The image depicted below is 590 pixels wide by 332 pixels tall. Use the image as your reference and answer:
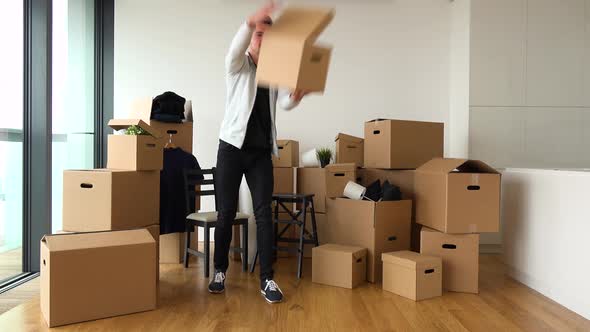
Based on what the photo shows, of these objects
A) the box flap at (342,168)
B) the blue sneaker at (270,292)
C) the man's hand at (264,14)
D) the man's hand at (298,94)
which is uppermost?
the man's hand at (264,14)

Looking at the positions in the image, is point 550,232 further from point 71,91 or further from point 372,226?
point 71,91

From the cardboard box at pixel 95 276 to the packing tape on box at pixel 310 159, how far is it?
1686 mm

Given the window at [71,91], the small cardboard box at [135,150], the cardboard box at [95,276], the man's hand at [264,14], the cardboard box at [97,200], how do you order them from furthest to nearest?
the window at [71,91] → the small cardboard box at [135,150] → the cardboard box at [97,200] → the cardboard box at [95,276] → the man's hand at [264,14]

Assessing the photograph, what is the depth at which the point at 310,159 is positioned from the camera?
12.3 feet

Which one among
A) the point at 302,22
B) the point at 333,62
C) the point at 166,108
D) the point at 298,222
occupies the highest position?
the point at 333,62

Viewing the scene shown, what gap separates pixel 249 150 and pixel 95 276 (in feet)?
3.02

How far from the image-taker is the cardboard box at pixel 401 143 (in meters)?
3.16

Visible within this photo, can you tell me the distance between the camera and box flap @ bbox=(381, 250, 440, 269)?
8.31ft


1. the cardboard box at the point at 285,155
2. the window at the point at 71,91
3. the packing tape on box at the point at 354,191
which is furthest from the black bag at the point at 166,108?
the packing tape on box at the point at 354,191

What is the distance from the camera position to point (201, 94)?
4164 millimetres

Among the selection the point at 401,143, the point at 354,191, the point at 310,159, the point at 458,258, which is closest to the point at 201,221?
the point at 354,191

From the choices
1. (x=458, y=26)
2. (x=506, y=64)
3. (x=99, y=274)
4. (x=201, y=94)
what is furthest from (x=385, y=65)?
(x=99, y=274)

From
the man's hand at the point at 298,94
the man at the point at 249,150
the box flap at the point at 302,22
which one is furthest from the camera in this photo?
the man at the point at 249,150

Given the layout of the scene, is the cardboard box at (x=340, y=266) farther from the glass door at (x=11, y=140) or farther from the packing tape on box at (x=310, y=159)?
the glass door at (x=11, y=140)
